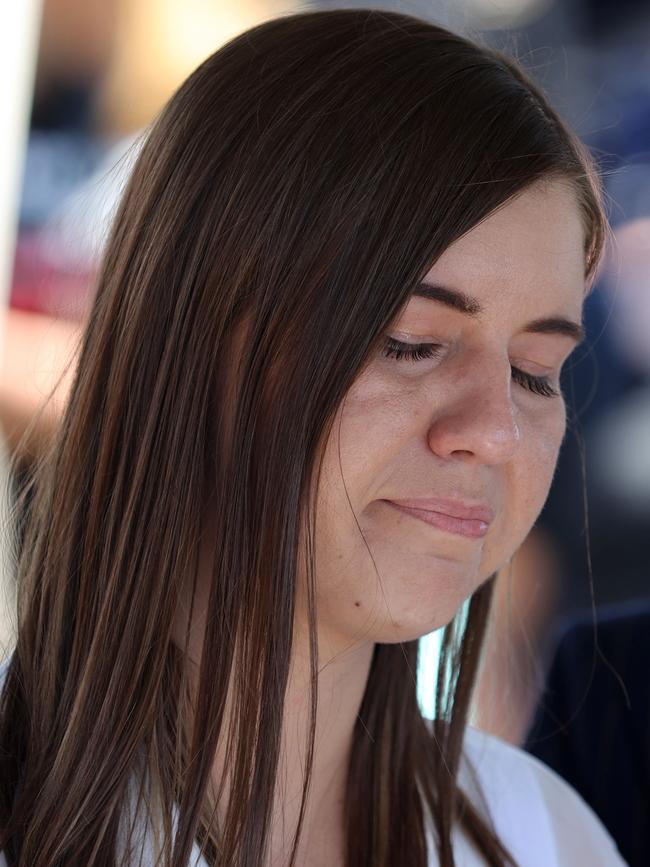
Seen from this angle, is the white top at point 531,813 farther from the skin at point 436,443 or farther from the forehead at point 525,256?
the forehead at point 525,256

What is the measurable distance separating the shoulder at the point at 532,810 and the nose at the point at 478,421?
434 mm

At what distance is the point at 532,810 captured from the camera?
1.15m

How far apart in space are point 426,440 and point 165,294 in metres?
0.24

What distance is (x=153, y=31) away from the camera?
2.27 meters

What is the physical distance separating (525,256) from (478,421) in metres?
0.14

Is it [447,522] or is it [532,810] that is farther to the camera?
[532,810]

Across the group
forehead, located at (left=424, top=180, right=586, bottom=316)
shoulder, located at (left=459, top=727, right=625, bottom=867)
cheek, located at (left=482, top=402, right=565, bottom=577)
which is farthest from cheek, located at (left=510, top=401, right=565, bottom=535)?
shoulder, located at (left=459, top=727, right=625, bottom=867)

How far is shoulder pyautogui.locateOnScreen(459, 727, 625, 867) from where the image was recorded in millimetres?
1134

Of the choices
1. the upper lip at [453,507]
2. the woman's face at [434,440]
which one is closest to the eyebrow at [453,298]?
the woman's face at [434,440]

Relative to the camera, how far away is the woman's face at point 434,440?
34.0 inches

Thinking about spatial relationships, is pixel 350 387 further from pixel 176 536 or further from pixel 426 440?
pixel 176 536

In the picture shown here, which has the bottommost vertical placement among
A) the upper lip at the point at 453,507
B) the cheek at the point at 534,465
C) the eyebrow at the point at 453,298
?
the upper lip at the point at 453,507

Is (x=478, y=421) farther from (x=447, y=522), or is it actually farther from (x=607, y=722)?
(x=607, y=722)

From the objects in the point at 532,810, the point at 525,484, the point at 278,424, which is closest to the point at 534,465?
the point at 525,484
